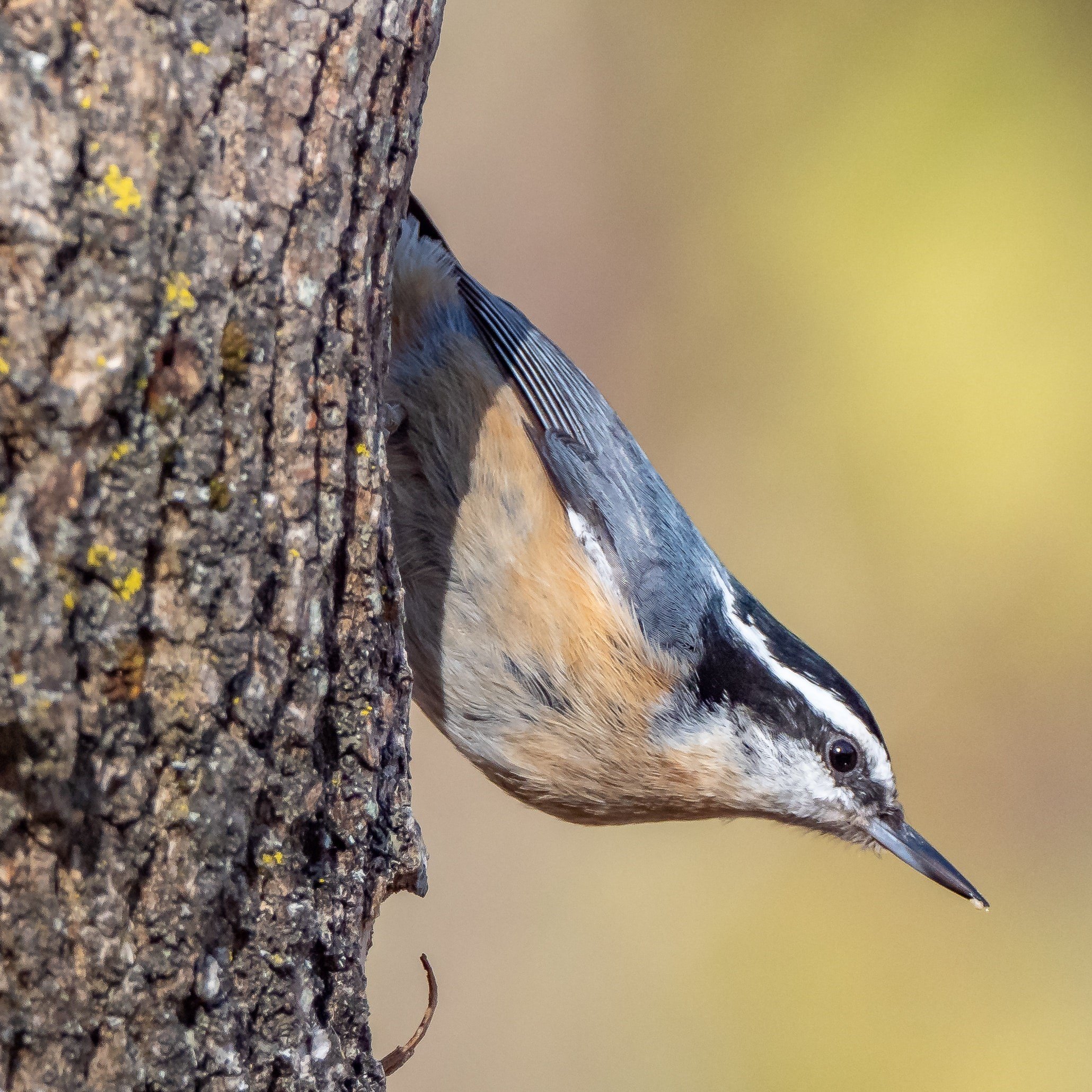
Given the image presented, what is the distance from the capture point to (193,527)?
1558 mm

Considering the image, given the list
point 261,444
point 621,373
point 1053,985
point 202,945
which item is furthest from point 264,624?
point 1053,985

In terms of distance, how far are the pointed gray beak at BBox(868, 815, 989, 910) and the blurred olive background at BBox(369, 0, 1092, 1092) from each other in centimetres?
220

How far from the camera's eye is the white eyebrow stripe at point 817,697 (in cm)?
289

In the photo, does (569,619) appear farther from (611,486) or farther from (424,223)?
(424,223)

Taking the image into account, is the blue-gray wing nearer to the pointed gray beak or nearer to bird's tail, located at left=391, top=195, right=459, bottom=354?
bird's tail, located at left=391, top=195, right=459, bottom=354

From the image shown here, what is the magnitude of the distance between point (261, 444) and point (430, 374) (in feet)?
4.17

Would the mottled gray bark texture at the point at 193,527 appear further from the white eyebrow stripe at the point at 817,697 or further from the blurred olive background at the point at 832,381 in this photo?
the blurred olive background at the point at 832,381

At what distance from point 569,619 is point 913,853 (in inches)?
48.2

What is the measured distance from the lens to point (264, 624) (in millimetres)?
1665

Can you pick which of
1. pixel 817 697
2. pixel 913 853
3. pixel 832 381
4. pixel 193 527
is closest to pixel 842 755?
pixel 817 697

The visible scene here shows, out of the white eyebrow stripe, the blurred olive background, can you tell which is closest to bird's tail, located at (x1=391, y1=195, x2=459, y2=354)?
the white eyebrow stripe

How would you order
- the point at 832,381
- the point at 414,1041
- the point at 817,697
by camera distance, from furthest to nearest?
the point at 832,381, the point at 817,697, the point at 414,1041

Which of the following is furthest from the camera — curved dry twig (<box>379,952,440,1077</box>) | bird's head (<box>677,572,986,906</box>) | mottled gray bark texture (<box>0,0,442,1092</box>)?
bird's head (<box>677,572,986,906</box>)

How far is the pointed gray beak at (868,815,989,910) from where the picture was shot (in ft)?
10.1
